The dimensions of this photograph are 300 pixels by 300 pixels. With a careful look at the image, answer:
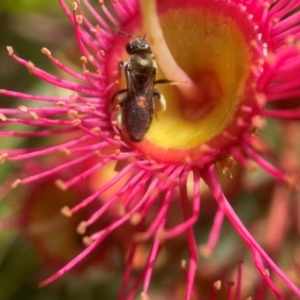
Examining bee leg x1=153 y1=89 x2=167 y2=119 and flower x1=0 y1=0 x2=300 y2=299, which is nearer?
flower x1=0 y1=0 x2=300 y2=299

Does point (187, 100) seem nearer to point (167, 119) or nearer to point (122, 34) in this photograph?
point (167, 119)

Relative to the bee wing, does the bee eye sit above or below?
above

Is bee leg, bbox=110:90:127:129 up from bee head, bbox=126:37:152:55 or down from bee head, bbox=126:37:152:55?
down

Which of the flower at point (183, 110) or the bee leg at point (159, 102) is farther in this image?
the bee leg at point (159, 102)

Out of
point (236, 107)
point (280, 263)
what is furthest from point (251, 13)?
point (280, 263)

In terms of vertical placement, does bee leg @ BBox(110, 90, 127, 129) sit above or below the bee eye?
below
